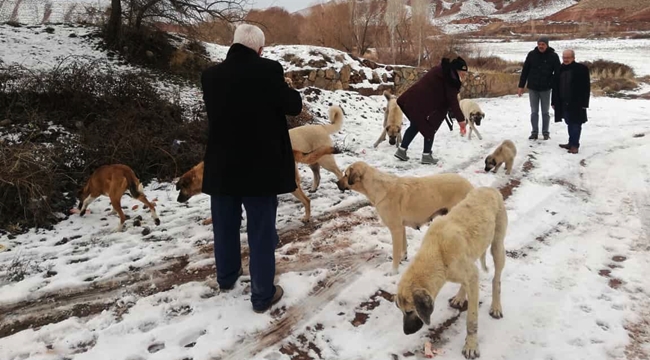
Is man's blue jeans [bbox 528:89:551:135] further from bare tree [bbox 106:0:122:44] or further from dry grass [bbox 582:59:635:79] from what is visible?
dry grass [bbox 582:59:635:79]

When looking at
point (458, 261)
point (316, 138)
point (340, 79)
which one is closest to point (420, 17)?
point (340, 79)

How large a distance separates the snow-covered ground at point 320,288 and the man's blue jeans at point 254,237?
0.95ft

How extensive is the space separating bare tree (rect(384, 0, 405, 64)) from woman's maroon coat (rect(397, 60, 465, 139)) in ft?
60.4

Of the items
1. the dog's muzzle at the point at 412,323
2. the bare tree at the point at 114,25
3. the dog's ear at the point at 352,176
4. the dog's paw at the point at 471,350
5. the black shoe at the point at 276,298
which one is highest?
the bare tree at the point at 114,25

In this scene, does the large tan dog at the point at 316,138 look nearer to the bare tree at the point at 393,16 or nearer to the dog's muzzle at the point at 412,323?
the dog's muzzle at the point at 412,323

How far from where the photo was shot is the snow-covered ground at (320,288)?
355 cm

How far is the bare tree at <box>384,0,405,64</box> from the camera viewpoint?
26.7 m

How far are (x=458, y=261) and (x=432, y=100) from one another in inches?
232

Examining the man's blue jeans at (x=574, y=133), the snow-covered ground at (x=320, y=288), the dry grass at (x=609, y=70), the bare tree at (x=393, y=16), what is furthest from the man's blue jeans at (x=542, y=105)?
the dry grass at (x=609, y=70)

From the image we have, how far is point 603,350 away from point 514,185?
450cm

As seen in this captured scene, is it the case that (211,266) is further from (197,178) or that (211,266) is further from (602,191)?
(602,191)

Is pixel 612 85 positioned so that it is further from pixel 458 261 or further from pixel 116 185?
pixel 116 185

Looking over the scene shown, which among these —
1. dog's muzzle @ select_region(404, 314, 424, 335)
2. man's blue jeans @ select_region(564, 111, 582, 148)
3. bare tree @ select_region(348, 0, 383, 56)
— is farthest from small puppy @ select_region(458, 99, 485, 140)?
bare tree @ select_region(348, 0, 383, 56)

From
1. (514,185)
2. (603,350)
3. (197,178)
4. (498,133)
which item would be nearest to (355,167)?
(197,178)
